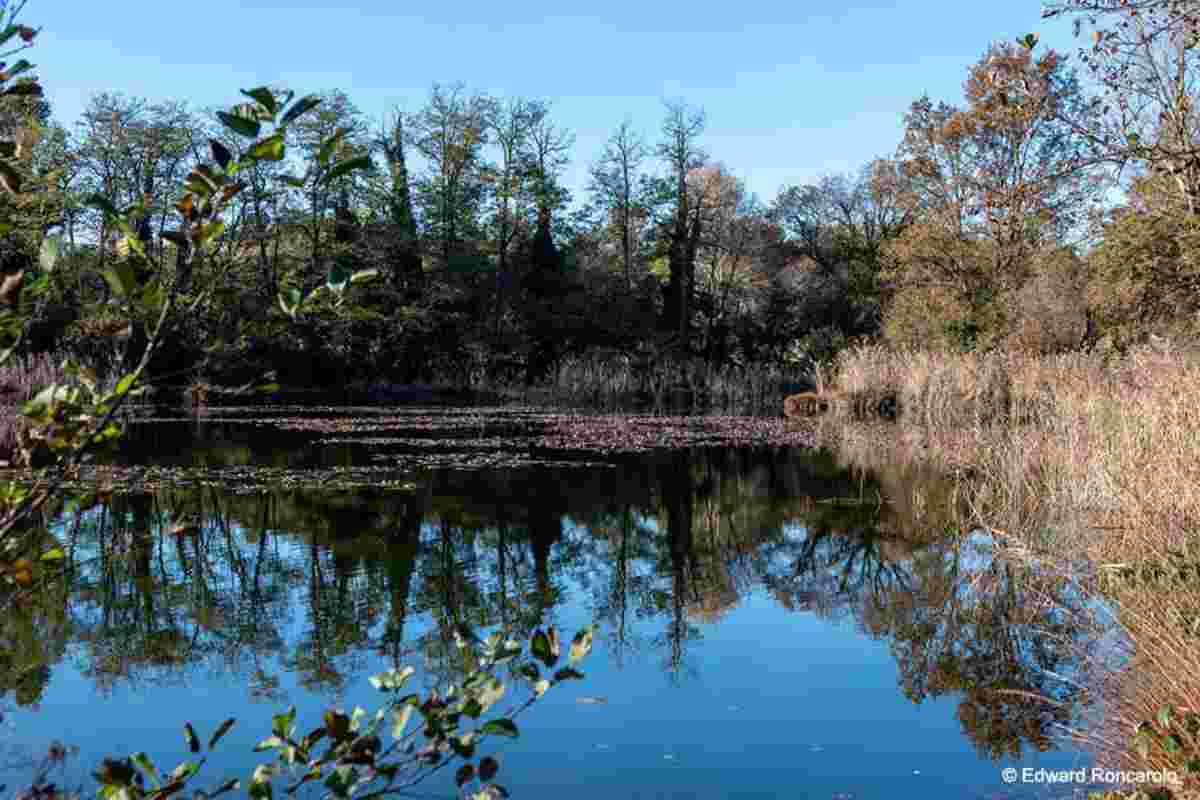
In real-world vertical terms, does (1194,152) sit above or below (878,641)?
above

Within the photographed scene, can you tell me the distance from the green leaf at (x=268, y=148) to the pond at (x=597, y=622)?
604 mm

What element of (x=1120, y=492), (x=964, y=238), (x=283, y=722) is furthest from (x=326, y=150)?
(x=964, y=238)

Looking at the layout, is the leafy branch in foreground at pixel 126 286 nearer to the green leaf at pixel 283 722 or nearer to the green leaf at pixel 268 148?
the green leaf at pixel 268 148

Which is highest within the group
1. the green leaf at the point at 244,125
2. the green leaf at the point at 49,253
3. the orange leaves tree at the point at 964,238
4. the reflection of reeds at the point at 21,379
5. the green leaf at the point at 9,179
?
Result: the orange leaves tree at the point at 964,238

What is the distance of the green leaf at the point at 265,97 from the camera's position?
3.74 ft

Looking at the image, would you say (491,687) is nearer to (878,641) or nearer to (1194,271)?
(878,641)

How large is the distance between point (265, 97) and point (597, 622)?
9.01 feet

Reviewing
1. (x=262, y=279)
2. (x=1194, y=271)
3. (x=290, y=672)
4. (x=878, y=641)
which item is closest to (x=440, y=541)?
(x=290, y=672)

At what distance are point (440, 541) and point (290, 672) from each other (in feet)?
8.82

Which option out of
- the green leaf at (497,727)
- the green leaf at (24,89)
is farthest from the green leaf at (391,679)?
the green leaf at (24,89)

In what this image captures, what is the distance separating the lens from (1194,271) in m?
12.0

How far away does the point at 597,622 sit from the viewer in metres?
3.62

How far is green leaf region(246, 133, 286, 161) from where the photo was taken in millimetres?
1205

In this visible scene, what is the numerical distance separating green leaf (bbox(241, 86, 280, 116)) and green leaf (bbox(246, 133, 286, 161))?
3 cm
